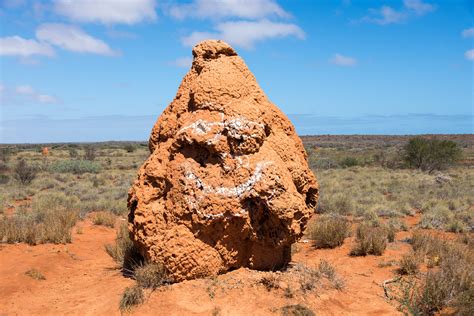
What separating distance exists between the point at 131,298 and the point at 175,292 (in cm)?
47

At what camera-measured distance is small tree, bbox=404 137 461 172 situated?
26.2 m

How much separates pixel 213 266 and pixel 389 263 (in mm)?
2779

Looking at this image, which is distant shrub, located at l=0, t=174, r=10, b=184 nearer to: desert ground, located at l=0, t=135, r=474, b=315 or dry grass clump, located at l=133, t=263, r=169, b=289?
desert ground, located at l=0, t=135, r=474, b=315

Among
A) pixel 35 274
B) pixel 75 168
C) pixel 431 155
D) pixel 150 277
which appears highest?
pixel 431 155

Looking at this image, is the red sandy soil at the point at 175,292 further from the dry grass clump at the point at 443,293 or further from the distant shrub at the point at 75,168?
the distant shrub at the point at 75,168

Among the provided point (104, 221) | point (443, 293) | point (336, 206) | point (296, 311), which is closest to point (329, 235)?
point (443, 293)

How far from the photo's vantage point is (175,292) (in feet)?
14.8

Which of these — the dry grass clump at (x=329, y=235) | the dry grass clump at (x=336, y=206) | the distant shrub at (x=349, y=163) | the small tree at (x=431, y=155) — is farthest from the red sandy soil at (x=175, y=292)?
the distant shrub at (x=349, y=163)

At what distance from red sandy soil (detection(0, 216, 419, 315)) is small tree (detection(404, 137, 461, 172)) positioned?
72.3ft

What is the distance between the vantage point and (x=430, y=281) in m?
4.42

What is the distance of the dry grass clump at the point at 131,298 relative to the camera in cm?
427

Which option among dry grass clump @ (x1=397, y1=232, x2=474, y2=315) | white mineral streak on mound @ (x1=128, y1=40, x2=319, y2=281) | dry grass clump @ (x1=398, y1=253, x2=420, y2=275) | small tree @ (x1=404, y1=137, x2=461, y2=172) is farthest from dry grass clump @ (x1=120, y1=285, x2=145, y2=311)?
small tree @ (x1=404, y1=137, x2=461, y2=172)

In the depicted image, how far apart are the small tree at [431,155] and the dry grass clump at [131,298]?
24680mm

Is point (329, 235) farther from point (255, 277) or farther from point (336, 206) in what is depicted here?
point (336, 206)
